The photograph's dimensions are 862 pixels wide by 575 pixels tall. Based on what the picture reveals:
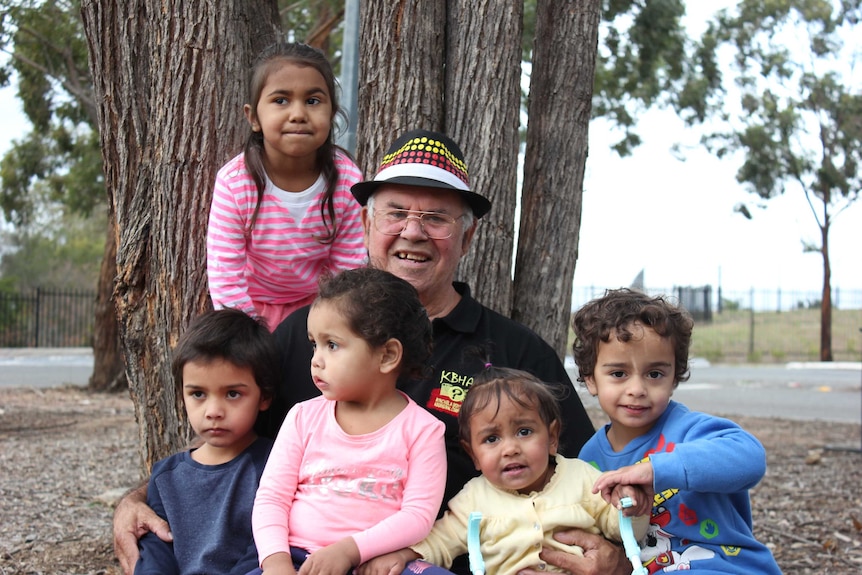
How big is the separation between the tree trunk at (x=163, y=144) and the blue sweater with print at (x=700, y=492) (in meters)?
2.06

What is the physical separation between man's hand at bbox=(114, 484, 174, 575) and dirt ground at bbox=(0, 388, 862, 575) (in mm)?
1485

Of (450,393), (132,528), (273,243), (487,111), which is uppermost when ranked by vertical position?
(487,111)

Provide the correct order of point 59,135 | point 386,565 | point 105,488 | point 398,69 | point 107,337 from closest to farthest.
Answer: point 386,565
point 398,69
point 105,488
point 107,337
point 59,135

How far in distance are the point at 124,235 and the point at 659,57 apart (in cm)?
1210

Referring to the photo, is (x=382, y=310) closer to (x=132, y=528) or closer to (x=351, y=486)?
(x=351, y=486)

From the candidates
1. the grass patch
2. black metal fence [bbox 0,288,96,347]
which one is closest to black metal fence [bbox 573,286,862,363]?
the grass patch

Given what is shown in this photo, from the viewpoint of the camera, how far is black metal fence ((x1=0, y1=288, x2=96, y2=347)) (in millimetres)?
27516

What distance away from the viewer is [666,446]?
2.91 meters

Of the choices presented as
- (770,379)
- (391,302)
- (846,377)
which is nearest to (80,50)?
(391,302)

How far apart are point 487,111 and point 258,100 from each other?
112 centimetres

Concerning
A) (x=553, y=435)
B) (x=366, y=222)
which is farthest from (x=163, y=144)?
(x=553, y=435)

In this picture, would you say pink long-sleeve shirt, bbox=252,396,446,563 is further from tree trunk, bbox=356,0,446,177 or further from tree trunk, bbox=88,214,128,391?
tree trunk, bbox=88,214,128,391

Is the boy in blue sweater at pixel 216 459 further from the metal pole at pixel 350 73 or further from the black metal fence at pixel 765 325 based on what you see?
the black metal fence at pixel 765 325

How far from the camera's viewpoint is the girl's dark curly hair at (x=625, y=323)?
9.56 ft
